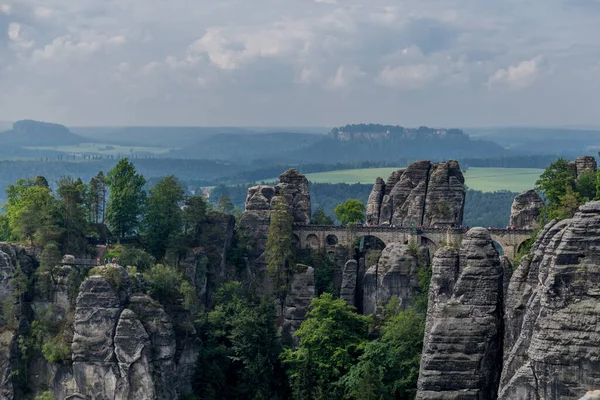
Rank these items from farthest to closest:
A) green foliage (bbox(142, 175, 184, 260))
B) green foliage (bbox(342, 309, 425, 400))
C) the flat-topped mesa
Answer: the flat-topped mesa → green foliage (bbox(142, 175, 184, 260)) → green foliage (bbox(342, 309, 425, 400))

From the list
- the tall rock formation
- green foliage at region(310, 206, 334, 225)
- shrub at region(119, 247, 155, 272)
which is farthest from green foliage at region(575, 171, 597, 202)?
shrub at region(119, 247, 155, 272)

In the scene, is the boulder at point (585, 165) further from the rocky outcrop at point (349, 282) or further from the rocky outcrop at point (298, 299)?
the rocky outcrop at point (298, 299)

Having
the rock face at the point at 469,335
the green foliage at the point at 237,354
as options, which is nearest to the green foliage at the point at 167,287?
the green foliage at the point at 237,354

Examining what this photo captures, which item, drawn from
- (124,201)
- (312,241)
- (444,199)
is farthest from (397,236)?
(124,201)

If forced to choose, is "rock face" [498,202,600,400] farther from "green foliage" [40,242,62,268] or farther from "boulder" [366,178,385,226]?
"boulder" [366,178,385,226]

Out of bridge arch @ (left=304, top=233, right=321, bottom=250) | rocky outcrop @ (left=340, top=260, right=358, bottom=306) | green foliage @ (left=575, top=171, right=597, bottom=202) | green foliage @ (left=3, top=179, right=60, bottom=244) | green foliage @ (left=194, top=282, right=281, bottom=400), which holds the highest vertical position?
green foliage @ (left=575, top=171, right=597, bottom=202)

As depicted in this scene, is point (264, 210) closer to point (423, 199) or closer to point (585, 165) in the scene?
point (423, 199)
